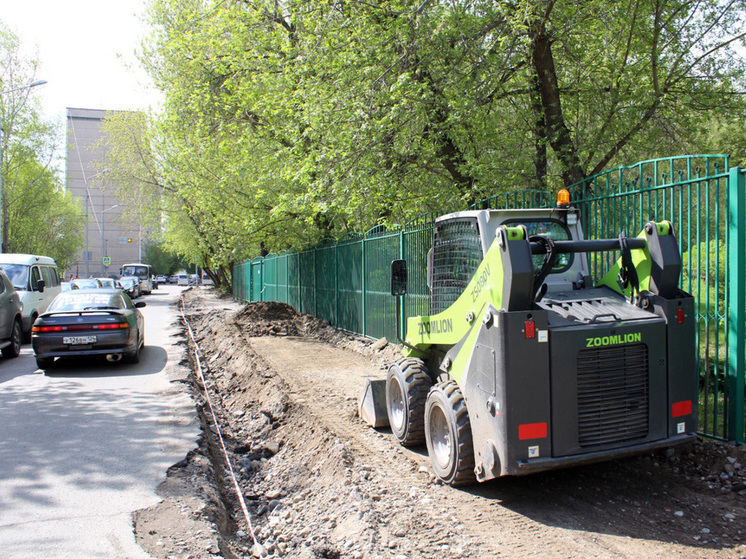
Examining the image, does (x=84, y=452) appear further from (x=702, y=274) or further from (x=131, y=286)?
(x=131, y=286)

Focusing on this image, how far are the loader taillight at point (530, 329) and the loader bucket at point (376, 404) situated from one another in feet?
10.3

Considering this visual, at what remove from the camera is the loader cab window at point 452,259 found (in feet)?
17.0

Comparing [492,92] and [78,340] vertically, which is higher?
[492,92]

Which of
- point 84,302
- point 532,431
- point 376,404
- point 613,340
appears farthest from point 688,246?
point 84,302

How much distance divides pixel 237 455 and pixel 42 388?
4423 mm

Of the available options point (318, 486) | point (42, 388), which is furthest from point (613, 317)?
point (42, 388)

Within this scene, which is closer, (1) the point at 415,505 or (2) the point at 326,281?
(1) the point at 415,505

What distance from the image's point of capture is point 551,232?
5375 mm

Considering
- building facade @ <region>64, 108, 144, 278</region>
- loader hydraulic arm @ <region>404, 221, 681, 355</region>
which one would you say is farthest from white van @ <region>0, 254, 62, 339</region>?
building facade @ <region>64, 108, 144, 278</region>

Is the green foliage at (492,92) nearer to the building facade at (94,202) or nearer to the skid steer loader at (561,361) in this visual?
the skid steer loader at (561,361)

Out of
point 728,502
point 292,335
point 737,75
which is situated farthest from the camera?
point 292,335

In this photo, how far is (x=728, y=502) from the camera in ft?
14.6

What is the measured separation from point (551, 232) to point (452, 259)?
0.95 m

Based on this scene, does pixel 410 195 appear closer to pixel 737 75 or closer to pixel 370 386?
pixel 370 386
